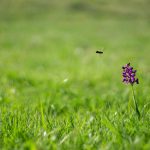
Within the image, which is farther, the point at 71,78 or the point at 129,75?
the point at 71,78

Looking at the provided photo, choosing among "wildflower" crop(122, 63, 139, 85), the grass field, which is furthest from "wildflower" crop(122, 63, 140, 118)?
the grass field

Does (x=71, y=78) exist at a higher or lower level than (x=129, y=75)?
lower

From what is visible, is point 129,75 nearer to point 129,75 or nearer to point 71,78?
point 129,75

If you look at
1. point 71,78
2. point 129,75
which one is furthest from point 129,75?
point 71,78

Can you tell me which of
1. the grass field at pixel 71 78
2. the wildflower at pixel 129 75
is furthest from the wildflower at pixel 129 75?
the grass field at pixel 71 78

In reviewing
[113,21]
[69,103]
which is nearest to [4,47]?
[69,103]

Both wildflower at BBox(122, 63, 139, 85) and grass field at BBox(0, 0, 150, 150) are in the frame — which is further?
wildflower at BBox(122, 63, 139, 85)

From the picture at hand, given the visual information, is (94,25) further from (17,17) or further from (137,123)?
(137,123)

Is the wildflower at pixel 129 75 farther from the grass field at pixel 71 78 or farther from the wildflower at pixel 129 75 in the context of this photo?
the grass field at pixel 71 78

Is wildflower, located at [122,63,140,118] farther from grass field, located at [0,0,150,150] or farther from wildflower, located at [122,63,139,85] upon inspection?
grass field, located at [0,0,150,150]
